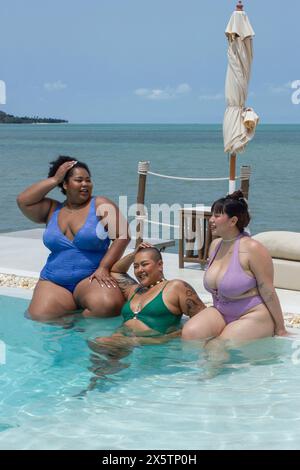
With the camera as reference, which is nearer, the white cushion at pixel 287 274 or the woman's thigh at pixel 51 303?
the woman's thigh at pixel 51 303

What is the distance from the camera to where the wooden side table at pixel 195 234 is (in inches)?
344

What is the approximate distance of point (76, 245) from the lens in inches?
262

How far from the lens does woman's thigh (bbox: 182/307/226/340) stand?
18.6 ft

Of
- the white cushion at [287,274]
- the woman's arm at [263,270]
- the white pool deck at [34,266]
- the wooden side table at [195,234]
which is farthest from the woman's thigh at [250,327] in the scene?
the wooden side table at [195,234]

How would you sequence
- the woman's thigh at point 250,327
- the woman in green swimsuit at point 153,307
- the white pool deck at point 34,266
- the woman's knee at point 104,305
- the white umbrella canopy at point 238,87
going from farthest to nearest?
the white umbrella canopy at point 238,87, the white pool deck at point 34,266, the woman's knee at point 104,305, the woman in green swimsuit at point 153,307, the woman's thigh at point 250,327

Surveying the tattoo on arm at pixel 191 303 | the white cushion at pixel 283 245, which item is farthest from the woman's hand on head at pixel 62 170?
the white cushion at pixel 283 245

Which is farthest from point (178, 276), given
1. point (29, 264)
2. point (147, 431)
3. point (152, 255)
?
point (147, 431)

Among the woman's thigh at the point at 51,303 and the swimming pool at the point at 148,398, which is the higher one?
the woman's thigh at the point at 51,303

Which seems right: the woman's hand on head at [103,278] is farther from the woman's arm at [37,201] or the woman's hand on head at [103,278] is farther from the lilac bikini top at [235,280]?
the lilac bikini top at [235,280]

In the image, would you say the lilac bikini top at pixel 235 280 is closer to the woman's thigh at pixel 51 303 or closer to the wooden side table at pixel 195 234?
the woman's thigh at pixel 51 303

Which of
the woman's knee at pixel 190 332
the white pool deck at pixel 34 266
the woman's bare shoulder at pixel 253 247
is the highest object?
the woman's bare shoulder at pixel 253 247

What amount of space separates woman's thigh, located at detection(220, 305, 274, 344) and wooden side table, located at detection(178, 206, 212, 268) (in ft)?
9.88

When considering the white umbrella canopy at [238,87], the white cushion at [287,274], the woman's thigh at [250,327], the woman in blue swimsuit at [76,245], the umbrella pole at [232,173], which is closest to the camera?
the woman's thigh at [250,327]

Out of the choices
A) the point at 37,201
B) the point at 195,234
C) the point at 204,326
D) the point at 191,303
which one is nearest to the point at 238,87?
the point at 195,234
